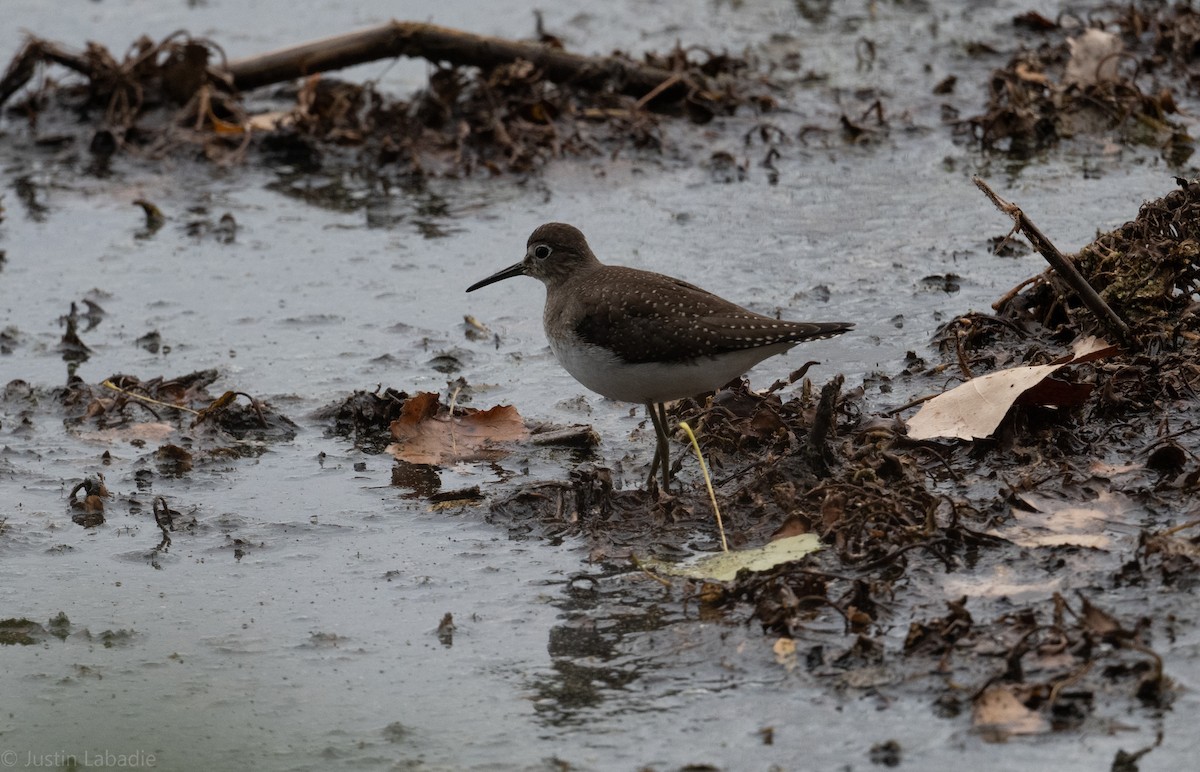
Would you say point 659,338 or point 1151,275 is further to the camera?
point 1151,275

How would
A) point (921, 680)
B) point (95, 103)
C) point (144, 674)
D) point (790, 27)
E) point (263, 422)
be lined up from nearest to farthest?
point (921, 680), point (144, 674), point (263, 422), point (95, 103), point (790, 27)

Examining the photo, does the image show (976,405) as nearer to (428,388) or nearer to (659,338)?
(659,338)

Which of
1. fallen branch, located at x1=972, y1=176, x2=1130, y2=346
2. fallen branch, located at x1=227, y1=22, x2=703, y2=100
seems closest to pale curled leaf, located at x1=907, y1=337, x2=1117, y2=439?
fallen branch, located at x1=972, y1=176, x2=1130, y2=346

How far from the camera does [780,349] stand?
20.0ft

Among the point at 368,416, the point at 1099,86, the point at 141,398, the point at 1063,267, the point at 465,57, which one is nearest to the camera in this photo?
the point at 1063,267

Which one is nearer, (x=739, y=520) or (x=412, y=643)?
(x=412, y=643)

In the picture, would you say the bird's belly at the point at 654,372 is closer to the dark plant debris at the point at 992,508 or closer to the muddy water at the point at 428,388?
the dark plant debris at the point at 992,508

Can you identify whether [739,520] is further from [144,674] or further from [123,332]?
[123,332]

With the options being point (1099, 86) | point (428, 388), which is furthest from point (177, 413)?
point (1099, 86)

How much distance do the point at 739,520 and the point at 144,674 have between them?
2.36 meters

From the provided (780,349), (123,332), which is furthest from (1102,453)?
(123,332)

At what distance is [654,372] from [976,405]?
1374 mm

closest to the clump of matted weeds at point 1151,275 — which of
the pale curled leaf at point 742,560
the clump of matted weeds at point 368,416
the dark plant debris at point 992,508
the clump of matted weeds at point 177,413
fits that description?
the dark plant debris at point 992,508

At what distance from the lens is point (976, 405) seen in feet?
20.2
